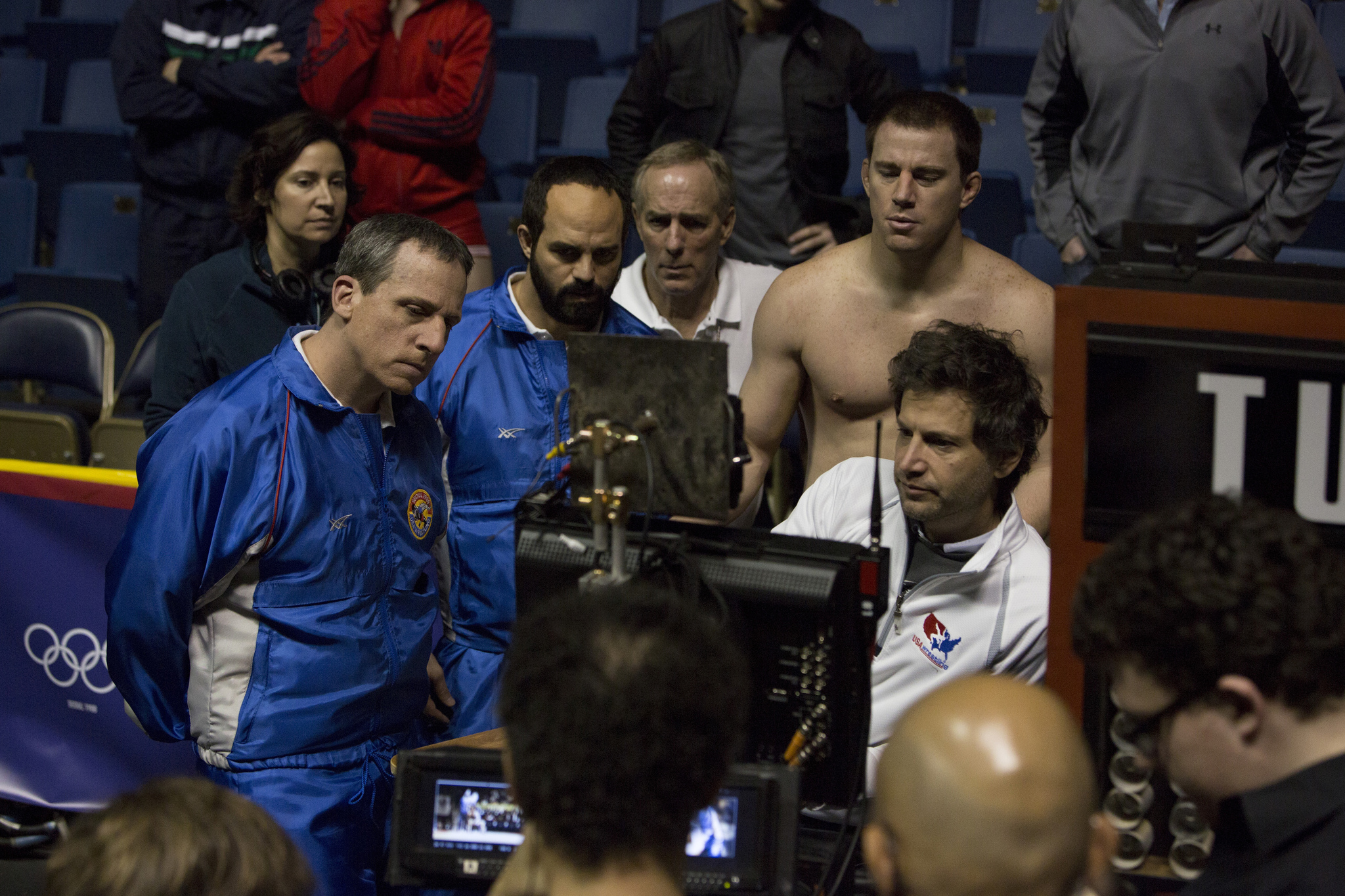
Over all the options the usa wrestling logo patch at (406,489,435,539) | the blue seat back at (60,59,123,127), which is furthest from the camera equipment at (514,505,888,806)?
the blue seat back at (60,59,123,127)

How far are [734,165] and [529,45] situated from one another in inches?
94.9

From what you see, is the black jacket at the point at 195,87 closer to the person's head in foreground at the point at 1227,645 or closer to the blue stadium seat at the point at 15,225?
the blue stadium seat at the point at 15,225

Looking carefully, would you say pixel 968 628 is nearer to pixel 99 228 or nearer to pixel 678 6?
pixel 678 6

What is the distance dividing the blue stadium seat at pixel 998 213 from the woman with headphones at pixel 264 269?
2538 millimetres

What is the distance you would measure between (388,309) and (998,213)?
3.44m

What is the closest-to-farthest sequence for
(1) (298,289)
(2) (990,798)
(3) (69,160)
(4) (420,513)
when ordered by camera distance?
1. (2) (990,798)
2. (4) (420,513)
3. (1) (298,289)
4. (3) (69,160)

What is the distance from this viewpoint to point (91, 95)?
22.6 ft

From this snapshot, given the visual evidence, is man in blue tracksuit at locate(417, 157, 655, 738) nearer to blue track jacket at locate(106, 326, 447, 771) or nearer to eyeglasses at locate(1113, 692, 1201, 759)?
blue track jacket at locate(106, 326, 447, 771)

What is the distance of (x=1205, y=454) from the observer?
1.81 meters

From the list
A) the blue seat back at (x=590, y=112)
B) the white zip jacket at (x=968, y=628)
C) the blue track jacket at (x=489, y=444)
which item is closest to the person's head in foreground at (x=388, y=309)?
the blue track jacket at (x=489, y=444)

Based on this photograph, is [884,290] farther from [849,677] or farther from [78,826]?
[78,826]

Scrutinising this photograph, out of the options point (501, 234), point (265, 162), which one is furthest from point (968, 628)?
point (501, 234)

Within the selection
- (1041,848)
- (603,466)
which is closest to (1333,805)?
(1041,848)

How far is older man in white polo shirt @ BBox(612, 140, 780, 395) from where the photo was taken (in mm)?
3652
